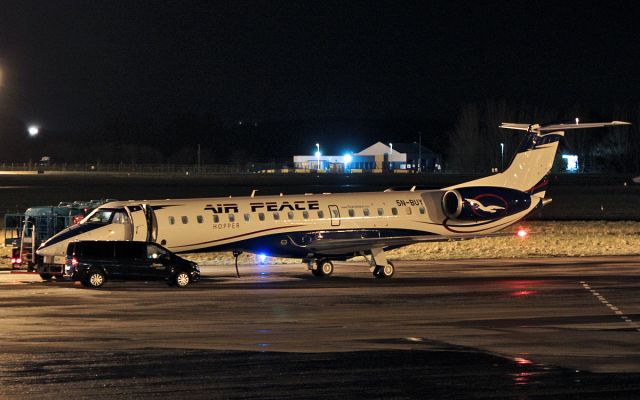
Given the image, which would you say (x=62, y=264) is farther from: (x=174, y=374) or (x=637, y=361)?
(x=637, y=361)

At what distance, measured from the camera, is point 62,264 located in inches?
1312

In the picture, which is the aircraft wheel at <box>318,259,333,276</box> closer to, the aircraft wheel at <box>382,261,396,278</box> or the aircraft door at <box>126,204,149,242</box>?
the aircraft wheel at <box>382,261,396,278</box>

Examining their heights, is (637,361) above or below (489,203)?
below

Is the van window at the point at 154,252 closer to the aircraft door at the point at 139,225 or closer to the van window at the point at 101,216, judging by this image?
the aircraft door at the point at 139,225

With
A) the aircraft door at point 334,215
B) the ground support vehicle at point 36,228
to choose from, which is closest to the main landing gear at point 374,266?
the aircraft door at point 334,215

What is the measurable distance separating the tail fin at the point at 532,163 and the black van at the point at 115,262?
14258 mm

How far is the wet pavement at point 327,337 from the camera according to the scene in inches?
693

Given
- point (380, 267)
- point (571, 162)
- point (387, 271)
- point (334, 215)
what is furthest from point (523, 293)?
point (571, 162)

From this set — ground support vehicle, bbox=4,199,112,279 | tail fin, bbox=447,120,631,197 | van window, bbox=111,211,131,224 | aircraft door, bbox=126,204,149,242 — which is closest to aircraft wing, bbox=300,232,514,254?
tail fin, bbox=447,120,631,197

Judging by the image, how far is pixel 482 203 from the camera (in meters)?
39.6

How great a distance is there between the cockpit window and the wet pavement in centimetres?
238

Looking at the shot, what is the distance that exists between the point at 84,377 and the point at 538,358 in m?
8.91

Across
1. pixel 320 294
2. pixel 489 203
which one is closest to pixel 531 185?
pixel 489 203

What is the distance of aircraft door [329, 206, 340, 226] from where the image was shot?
3725cm
